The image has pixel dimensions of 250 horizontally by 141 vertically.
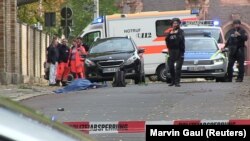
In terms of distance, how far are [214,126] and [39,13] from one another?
37.5 m

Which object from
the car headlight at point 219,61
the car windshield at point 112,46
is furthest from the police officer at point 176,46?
the car windshield at point 112,46

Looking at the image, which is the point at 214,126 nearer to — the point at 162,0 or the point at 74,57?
the point at 74,57

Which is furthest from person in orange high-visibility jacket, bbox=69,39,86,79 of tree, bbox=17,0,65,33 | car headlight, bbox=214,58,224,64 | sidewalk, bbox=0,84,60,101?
tree, bbox=17,0,65,33

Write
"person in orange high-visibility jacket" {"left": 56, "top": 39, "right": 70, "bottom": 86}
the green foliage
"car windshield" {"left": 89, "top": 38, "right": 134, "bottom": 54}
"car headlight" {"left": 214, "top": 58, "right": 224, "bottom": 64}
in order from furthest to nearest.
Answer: the green foliage
"person in orange high-visibility jacket" {"left": 56, "top": 39, "right": 70, "bottom": 86}
"car windshield" {"left": 89, "top": 38, "right": 134, "bottom": 54}
"car headlight" {"left": 214, "top": 58, "right": 224, "bottom": 64}

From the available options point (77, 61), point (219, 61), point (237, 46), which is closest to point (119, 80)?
point (219, 61)

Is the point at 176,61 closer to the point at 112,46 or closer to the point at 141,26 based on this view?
the point at 112,46

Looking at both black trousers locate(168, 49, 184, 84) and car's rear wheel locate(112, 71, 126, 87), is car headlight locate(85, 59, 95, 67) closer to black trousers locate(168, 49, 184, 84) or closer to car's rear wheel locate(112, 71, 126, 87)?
car's rear wheel locate(112, 71, 126, 87)

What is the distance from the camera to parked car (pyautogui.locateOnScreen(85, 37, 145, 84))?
2258 cm

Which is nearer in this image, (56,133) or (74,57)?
(56,133)

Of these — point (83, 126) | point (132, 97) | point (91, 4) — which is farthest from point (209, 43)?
point (91, 4)

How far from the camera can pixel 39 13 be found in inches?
1693

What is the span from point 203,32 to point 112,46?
472cm

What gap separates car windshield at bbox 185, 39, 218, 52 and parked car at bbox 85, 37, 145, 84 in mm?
1639

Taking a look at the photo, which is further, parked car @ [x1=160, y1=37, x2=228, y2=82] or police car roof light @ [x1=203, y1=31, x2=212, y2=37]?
police car roof light @ [x1=203, y1=31, x2=212, y2=37]
